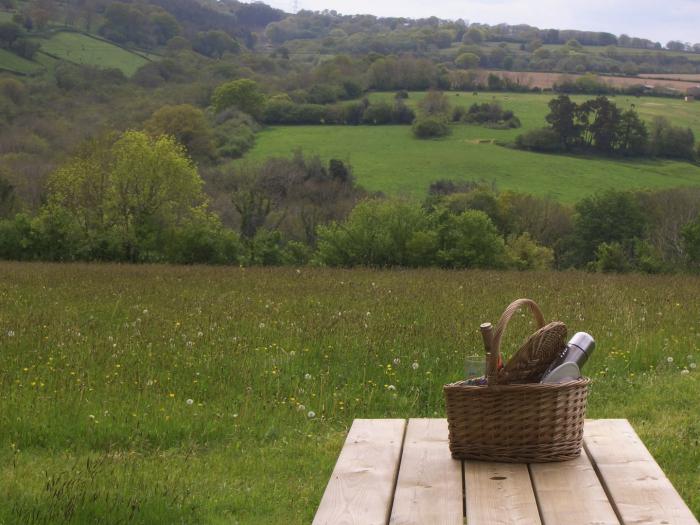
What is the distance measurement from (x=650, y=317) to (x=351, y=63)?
430ft

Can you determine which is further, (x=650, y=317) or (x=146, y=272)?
(x=146, y=272)

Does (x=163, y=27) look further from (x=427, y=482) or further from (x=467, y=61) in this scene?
(x=427, y=482)

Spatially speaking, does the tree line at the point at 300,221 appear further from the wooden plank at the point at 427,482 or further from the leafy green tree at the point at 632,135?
the leafy green tree at the point at 632,135

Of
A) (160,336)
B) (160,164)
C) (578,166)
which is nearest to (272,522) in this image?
(160,336)

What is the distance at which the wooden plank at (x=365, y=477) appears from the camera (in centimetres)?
334

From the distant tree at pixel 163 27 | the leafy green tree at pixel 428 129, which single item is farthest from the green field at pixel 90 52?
the leafy green tree at pixel 428 129

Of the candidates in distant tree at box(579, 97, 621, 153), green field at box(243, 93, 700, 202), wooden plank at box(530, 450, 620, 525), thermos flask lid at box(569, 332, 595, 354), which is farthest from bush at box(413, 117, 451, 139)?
wooden plank at box(530, 450, 620, 525)

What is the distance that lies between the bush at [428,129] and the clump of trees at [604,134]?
29.6 ft

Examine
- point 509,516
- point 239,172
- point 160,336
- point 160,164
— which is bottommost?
point 239,172

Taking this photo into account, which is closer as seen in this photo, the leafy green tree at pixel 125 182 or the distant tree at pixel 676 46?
the leafy green tree at pixel 125 182

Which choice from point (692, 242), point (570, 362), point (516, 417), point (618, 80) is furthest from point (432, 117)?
point (516, 417)

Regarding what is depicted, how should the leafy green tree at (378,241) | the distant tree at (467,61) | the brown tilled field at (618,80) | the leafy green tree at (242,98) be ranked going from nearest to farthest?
the leafy green tree at (378,241), the leafy green tree at (242,98), the brown tilled field at (618,80), the distant tree at (467,61)

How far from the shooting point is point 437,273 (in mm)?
19172

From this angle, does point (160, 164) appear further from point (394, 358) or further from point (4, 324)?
point (394, 358)
